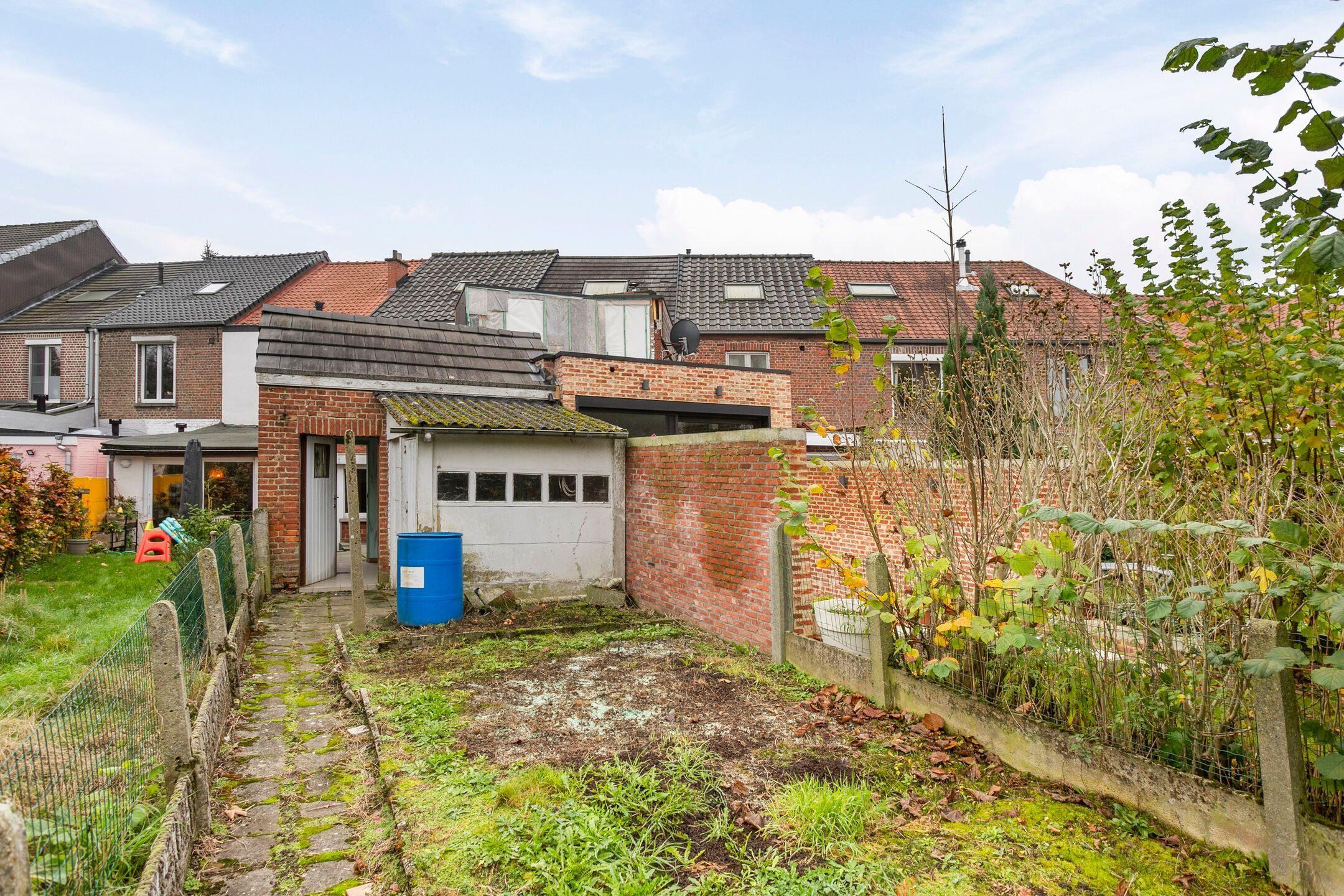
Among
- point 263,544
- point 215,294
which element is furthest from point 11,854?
point 215,294

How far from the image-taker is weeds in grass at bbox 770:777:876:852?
3.62 meters

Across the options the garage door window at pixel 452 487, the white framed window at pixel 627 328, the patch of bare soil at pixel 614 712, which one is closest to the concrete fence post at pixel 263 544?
the garage door window at pixel 452 487

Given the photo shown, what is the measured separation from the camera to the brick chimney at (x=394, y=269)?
1052 inches

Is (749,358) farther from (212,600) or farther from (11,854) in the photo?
(11,854)

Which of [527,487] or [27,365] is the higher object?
[27,365]

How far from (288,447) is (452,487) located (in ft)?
10.1

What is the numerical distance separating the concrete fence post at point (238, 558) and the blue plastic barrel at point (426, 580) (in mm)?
1664

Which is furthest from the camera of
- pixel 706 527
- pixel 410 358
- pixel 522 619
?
pixel 410 358

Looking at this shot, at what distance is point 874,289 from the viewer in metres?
25.8

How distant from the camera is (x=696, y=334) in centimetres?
1794

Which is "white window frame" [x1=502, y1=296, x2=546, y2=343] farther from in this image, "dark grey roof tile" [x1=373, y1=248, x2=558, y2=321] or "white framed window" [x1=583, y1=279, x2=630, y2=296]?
"white framed window" [x1=583, y1=279, x2=630, y2=296]

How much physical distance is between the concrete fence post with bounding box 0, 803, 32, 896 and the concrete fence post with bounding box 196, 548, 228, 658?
13.4 ft

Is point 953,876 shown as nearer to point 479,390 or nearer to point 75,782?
point 75,782

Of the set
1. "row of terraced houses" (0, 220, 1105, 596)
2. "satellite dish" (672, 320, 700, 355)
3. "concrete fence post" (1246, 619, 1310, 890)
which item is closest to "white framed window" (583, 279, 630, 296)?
A: "row of terraced houses" (0, 220, 1105, 596)
